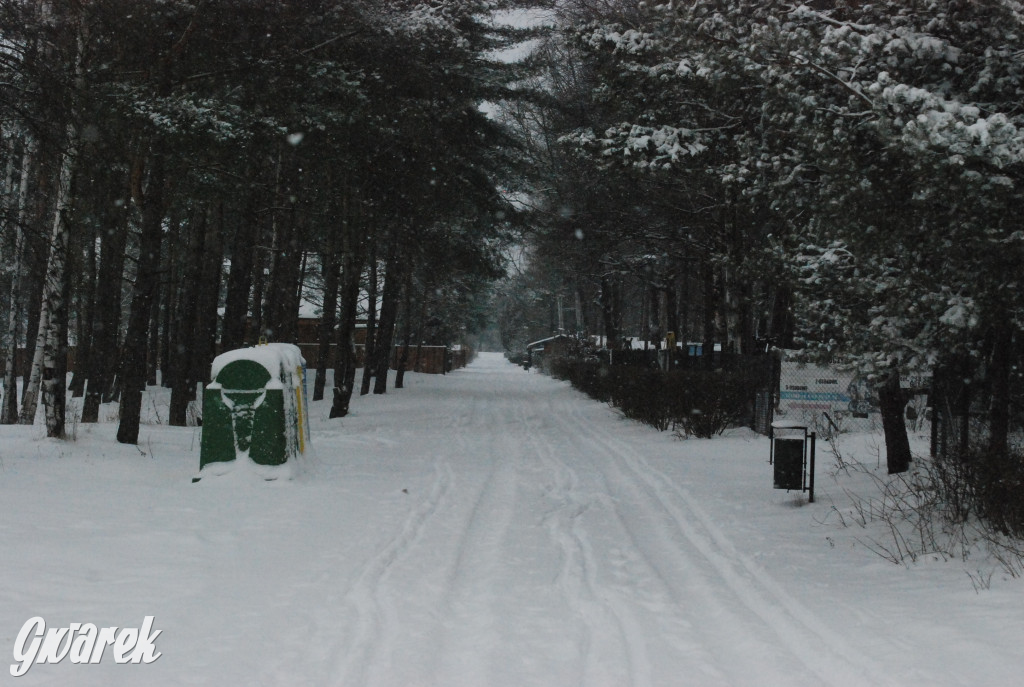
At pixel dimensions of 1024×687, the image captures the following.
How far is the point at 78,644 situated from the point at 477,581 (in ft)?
8.35

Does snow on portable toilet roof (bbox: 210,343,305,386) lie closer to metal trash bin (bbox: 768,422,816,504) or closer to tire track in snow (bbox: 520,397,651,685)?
tire track in snow (bbox: 520,397,651,685)

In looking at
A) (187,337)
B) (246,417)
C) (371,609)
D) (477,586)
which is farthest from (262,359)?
(187,337)

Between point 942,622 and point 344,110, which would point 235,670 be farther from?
point 344,110

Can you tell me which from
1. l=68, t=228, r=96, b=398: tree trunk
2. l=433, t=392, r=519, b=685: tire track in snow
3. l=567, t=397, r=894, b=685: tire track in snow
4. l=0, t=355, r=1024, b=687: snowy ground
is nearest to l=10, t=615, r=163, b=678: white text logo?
l=0, t=355, r=1024, b=687: snowy ground

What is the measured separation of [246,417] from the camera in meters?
9.75

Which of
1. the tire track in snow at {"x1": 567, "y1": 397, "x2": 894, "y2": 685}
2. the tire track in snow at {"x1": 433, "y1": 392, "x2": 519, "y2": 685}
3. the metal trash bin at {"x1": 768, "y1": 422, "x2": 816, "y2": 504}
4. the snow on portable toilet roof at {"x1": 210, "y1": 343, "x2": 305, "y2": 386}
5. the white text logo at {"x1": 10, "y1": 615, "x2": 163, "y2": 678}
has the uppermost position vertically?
the snow on portable toilet roof at {"x1": 210, "y1": 343, "x2": 305, "y2": 386}

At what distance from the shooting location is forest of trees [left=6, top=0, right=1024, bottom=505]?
6.67 meters

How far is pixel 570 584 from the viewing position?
6035mm

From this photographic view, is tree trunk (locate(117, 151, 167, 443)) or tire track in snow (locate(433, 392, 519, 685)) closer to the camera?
tire track in snow (locate(433, 392, 519, 685))

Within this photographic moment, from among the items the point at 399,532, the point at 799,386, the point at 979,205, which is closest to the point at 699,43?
the point at 979,205

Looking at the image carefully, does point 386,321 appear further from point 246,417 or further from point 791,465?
point 791,465

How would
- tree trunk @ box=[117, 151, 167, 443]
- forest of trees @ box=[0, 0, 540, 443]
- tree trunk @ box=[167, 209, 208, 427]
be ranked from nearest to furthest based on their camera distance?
1. forest of trees @ box=[0, 0, 540, 443]
2. tree trunk @ box=[117, 151, 167, 443]
3. tree trunk @ box=[167, 209, 208, 427]

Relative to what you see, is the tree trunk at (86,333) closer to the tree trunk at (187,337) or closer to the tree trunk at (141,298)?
the tree trunk at (187,337)

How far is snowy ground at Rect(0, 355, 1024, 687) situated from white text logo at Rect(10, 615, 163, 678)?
0.07 metres
